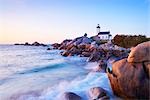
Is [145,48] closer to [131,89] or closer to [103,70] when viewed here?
[131,89]

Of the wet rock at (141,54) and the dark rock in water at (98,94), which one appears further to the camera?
the dark rock in water at (98,94)

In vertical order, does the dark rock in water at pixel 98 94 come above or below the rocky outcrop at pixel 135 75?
below

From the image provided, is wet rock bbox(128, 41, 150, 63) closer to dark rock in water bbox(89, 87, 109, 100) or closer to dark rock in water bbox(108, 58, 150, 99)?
dark rock in water bbox(108, 58, 150, 99)

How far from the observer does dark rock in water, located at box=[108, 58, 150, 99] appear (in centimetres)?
842

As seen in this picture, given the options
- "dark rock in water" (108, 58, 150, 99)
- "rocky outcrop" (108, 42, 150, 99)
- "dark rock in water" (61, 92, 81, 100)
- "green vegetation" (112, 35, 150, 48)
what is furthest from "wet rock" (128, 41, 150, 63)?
"green vegetation" (112, 35, 150, 48)

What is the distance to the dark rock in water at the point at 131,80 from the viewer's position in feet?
27.6

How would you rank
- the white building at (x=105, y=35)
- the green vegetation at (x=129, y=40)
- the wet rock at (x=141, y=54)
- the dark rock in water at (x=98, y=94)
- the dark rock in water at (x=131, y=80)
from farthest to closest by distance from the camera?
the white building at (x=105, y=35) → the green vegetation at (x=129, y=40) → the dark rock in water at (x=98, y=94) → the wet rock at (x=141, y=54) → the dark rock in water at (x=131, y=80)

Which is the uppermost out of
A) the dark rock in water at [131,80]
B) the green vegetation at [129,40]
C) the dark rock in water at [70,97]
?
the green vegetation at [129,40]

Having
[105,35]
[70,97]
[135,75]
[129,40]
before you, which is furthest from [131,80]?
[105,35]

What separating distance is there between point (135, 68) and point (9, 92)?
5.86 meters

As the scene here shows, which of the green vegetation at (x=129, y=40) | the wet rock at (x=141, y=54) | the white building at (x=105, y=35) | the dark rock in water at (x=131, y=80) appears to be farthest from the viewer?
the white building at (x=105, y=35)

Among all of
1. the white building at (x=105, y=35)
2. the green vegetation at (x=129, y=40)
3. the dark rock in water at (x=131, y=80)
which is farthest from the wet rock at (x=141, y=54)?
the white building at (x=105, y=35)

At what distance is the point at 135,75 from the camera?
8.59m

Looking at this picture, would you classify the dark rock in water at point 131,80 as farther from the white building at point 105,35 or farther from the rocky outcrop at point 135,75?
the white building at point 105,35
